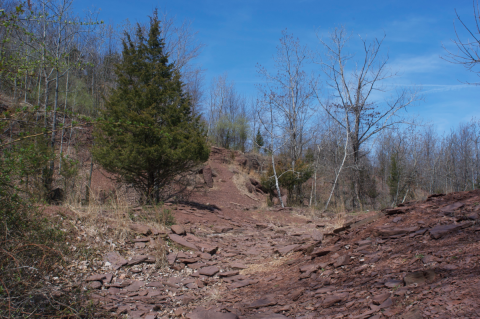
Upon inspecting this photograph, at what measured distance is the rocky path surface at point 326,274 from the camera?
280cm

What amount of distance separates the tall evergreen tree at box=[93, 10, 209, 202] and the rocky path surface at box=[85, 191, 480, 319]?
3948 millimetres

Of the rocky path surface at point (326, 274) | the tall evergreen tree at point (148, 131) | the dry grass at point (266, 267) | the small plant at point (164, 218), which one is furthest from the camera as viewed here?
the tall evergreen tree at point (148, 131)

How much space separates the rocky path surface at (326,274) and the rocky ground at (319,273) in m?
0.01

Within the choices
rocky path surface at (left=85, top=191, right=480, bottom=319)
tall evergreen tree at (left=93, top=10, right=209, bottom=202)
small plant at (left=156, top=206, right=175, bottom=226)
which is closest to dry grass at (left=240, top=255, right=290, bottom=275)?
rocky path surface at (left=85, top=191, right=480, bottom=319)

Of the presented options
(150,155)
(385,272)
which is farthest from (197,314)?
(150,155)

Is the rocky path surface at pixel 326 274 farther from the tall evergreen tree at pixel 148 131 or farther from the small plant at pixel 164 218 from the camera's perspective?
the tall evergreen tree at pixel 148 131

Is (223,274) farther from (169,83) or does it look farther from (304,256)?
(169,83)

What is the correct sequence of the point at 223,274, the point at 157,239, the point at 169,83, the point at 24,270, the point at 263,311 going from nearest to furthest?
1. the point at 24,270
2. the point at 263,311
3. the point at 223,274
4. the point at 157,239
5. the point at 169,83

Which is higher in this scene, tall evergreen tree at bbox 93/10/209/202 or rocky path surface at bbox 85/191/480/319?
tall evergreen tree at bbox 93/10/209/202

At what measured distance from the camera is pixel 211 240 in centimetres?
751

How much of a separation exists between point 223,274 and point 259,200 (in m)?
18.1

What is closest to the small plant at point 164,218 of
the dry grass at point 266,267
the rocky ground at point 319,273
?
the rocky ground at point 319,273

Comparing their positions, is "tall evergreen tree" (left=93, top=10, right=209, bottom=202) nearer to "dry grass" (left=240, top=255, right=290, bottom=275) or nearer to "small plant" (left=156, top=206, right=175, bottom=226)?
"small plant" (left=156, top=206, right=175, bottom=226)

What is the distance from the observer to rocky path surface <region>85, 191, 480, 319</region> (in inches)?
110
